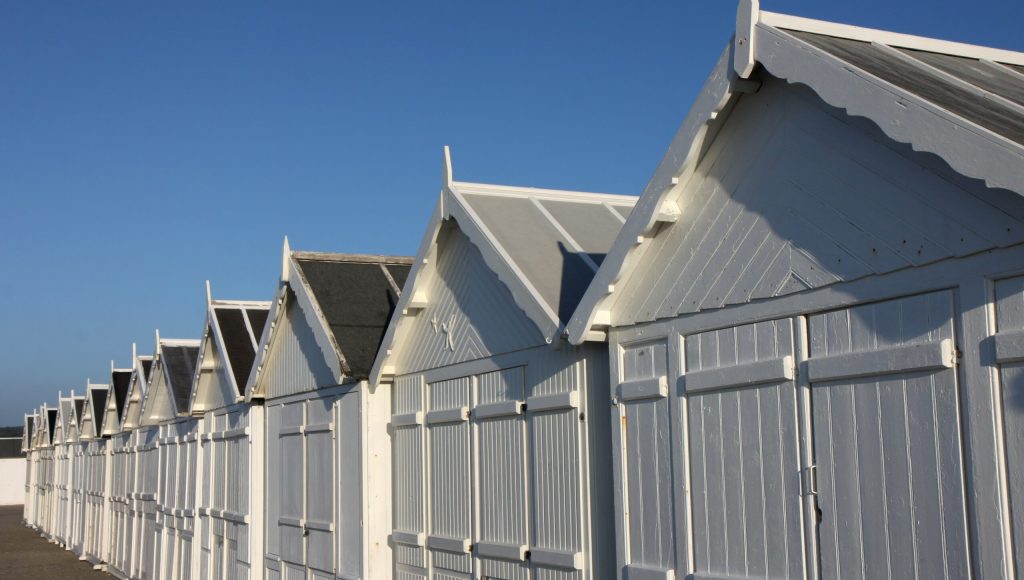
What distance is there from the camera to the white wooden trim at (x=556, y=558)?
8188 mm

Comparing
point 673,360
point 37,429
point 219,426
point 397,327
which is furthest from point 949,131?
point 37,429

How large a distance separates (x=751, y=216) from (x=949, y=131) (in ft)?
5.70

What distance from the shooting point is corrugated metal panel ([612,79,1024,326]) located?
5344mm

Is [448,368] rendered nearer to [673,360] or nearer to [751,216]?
[673,360]

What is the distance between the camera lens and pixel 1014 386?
4.91m

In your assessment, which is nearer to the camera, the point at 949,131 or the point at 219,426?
the point at 949,131

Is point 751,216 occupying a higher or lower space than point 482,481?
higher

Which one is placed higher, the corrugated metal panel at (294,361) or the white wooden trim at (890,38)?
the white wooden trim at (890,38)

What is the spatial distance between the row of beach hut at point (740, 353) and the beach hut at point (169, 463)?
330 inches

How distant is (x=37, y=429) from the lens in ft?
171

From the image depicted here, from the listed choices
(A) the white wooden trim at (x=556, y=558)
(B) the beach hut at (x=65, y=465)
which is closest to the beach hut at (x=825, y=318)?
(A) the white wooden trim at (x=556, y=558)

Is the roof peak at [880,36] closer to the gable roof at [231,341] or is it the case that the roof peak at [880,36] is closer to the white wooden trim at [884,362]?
the white wooden trim at [884,362]

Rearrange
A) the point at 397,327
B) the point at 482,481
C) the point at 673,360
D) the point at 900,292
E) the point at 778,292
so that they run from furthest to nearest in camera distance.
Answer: the point at 397,327 → the point at 482,481 → the point at 673,360 → the point at 778,292 → the point at 900,292

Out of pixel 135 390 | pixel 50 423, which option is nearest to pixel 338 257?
pixel 135 390
